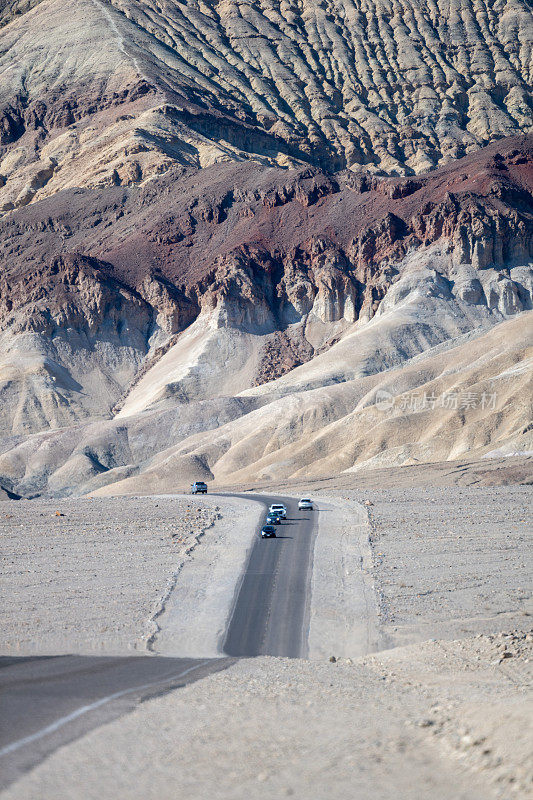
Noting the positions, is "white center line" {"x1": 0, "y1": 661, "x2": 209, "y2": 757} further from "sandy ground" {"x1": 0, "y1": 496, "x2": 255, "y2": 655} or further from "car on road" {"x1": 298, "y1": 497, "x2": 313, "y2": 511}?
"car on road" {"x1": 298, "y1": 497, "x2": 313, "y2": 511}

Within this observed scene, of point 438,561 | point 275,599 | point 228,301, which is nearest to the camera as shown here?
point 275,599

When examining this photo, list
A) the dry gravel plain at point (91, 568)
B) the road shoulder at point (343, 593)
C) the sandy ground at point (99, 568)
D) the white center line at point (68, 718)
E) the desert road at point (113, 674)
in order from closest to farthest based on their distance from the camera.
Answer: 1. the white center line at point (68, 718)
2. the desert road at point (113, 674)
3. the dry gravel plain at point (91, 568)
4. the sandy ground at point (99, 568)
5. the road shoulder at point (343, 593)

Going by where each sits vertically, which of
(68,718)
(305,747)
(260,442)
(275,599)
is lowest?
(260,442)

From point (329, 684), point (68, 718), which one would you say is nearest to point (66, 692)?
point (68, 718)

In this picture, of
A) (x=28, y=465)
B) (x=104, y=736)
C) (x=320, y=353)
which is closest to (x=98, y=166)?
(x=320, y=353)

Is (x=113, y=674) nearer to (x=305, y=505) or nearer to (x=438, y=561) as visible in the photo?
(x=438, y=561)

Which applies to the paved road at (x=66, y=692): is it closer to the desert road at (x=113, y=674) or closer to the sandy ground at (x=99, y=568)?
the desert road at (x=113, y=674)

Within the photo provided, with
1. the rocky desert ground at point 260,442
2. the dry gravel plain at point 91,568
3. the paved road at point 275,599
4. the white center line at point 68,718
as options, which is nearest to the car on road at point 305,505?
the rocky desert ground at point 260,442
